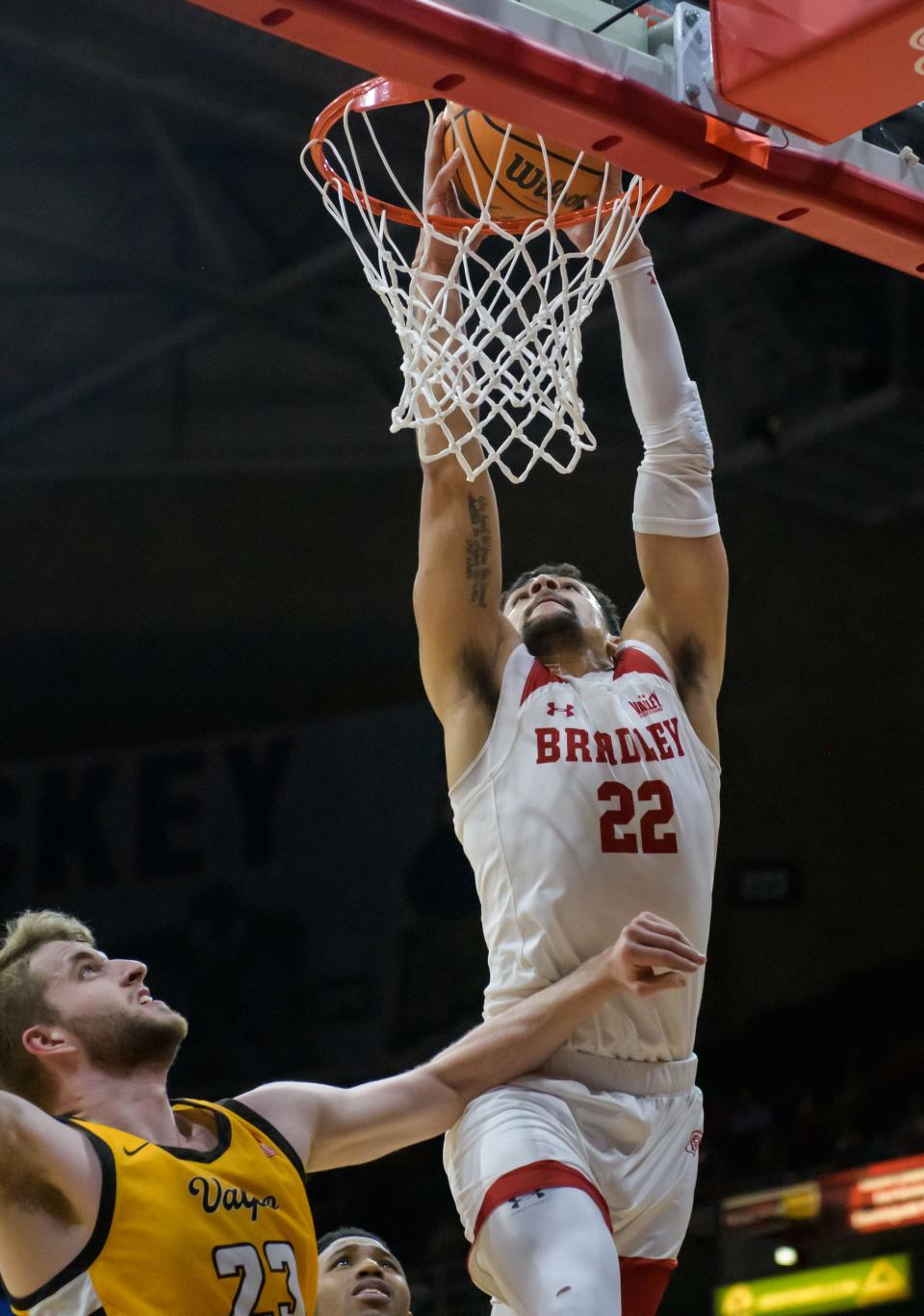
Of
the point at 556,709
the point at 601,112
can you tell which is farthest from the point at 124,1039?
the point at 601,112

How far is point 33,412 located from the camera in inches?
279

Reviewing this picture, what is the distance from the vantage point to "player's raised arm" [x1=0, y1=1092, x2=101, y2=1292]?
2.26m

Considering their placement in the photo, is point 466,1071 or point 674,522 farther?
point 674,522

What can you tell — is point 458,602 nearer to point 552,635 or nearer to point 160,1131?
point 552,635

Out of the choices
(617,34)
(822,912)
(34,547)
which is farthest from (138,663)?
(617,34)

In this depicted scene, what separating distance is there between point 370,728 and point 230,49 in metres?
3.01

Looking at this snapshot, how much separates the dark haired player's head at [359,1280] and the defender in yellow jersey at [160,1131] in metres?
1.39

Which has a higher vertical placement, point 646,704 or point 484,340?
point 484,340

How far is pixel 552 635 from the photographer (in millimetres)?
3342

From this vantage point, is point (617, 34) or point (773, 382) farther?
point (773, 382)

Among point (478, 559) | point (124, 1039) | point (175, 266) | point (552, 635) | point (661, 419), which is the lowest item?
point (124, 1039)

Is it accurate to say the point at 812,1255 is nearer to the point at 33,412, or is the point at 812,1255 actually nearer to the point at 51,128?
the point at 33,412

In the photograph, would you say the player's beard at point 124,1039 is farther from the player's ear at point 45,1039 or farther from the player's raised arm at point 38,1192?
the player's raised arm at point 38,1192

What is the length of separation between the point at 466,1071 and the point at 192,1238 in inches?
25.5
